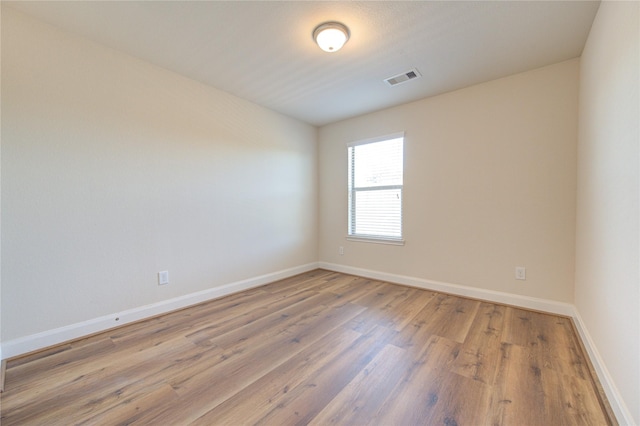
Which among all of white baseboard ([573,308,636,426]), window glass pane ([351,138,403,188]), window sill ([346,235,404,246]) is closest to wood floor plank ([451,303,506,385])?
white baseboard ([573,308,636,426])

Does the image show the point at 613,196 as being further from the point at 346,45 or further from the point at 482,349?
the point at 346,45

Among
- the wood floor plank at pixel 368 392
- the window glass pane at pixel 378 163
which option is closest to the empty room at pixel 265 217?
the wood floor plank at pixel 368 392

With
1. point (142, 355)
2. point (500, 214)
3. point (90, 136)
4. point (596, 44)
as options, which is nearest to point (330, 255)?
point (500, 214)

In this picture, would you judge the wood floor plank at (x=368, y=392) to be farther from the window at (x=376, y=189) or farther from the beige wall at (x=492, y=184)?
the window at (x=376, y=189)

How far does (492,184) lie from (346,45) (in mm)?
2070

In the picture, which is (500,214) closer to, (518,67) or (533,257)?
(533,257)

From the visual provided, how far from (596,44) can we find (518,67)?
0.72 metres

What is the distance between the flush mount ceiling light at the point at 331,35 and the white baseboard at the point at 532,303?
2677 millimetres

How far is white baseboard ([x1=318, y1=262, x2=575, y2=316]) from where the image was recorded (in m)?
2.43

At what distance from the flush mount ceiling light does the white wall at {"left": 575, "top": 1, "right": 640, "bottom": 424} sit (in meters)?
1.55

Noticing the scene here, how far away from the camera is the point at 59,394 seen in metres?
1.43

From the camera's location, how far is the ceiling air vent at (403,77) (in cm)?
258

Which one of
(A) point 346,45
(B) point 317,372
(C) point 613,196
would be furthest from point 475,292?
(A) point 346,45

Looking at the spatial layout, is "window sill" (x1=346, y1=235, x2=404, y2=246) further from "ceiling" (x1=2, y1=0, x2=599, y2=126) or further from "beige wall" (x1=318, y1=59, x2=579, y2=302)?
"ceiling" (x1=2, y1=0, x2=599, y2=126)
